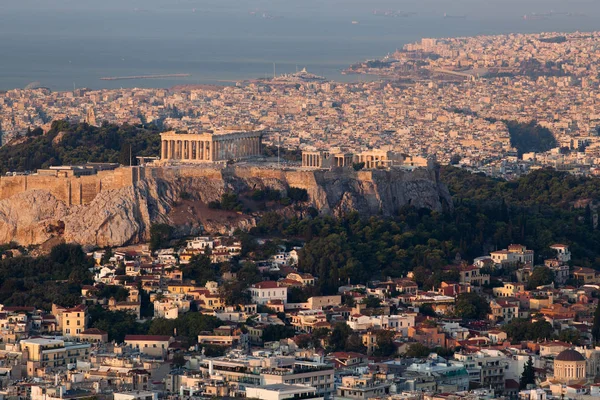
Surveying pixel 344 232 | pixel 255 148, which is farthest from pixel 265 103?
pixel 344 232

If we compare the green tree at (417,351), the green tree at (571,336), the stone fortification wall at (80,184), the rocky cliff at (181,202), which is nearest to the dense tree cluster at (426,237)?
the rocky cliff at (181,202)

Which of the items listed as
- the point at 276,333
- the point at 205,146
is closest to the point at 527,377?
the point at 276,333

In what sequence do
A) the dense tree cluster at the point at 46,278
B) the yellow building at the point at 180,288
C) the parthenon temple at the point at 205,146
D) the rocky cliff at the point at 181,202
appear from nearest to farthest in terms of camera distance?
the dense tree cluster at the point at 46,278 → the yellow building at the point at 180,288 → the rocky cliff at the point at 181,202 → the parthenon temple at the point at 205,146

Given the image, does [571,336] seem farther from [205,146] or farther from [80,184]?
[205,146]

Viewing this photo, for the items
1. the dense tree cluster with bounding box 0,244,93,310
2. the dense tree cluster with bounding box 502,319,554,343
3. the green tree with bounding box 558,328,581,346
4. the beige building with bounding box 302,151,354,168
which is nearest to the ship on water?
the beige building with bounding box 302,151,354,168

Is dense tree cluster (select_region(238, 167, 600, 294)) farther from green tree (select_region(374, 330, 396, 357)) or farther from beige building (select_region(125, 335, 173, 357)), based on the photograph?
beige building (select_region(125, 335, 173, 357))

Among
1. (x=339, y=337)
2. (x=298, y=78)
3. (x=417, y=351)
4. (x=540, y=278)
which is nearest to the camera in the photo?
(x=417, y=351)

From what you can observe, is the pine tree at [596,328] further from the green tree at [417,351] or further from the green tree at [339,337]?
the green tree at [339,337]
